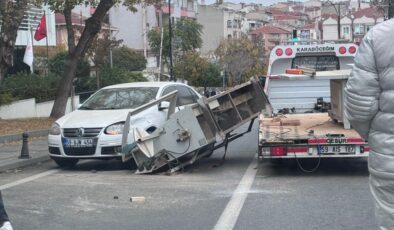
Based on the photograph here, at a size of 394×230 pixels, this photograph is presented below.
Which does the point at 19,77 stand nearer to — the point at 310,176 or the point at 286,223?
the point at 310,176

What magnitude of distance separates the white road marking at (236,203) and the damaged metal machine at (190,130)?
84 cm

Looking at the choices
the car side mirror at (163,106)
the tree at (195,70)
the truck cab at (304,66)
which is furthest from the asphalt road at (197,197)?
the tree at (195,70)

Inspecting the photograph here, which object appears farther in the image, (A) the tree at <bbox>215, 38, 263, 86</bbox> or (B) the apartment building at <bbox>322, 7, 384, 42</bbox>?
(B) the apartment building at <bbox>322, 7, 384, 42</bbox>

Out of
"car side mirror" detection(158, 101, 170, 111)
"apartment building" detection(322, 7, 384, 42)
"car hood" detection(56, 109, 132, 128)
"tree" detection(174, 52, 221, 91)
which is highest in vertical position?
"apartment building" detection(322, 7, 384, 42)

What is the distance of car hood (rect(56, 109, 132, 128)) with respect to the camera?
473 inches

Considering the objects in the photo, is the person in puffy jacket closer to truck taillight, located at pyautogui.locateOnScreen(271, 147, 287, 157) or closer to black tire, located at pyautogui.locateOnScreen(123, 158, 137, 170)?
truck taillight, located at pyautogui.locateOnScreen(271, 147, 287, 157)

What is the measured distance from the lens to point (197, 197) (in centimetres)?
910

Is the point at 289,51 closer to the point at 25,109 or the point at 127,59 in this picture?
the point at 25,109

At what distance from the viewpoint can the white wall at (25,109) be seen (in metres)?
25.7

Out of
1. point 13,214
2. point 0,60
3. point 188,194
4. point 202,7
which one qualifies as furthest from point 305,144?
point 202,7

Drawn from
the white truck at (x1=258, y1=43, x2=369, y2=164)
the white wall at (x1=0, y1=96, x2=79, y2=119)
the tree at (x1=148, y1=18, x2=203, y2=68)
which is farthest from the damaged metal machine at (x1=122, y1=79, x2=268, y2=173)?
the tree at (x1=148, y1=18, x2=203, y2=68)

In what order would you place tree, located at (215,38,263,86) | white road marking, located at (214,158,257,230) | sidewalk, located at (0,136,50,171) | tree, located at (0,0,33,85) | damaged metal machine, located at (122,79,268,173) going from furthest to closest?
tree, located at (215,38,263,86) < tree, located at (0,0,33,85) < sidewalk, located at (0,136,50,171) < damaged metal machine, located at (122,79,268,173) < white road marking, located at (214,158,257,230)

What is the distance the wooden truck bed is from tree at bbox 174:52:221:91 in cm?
5004

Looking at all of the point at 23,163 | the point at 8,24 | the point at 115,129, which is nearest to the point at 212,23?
the point at 8,24
